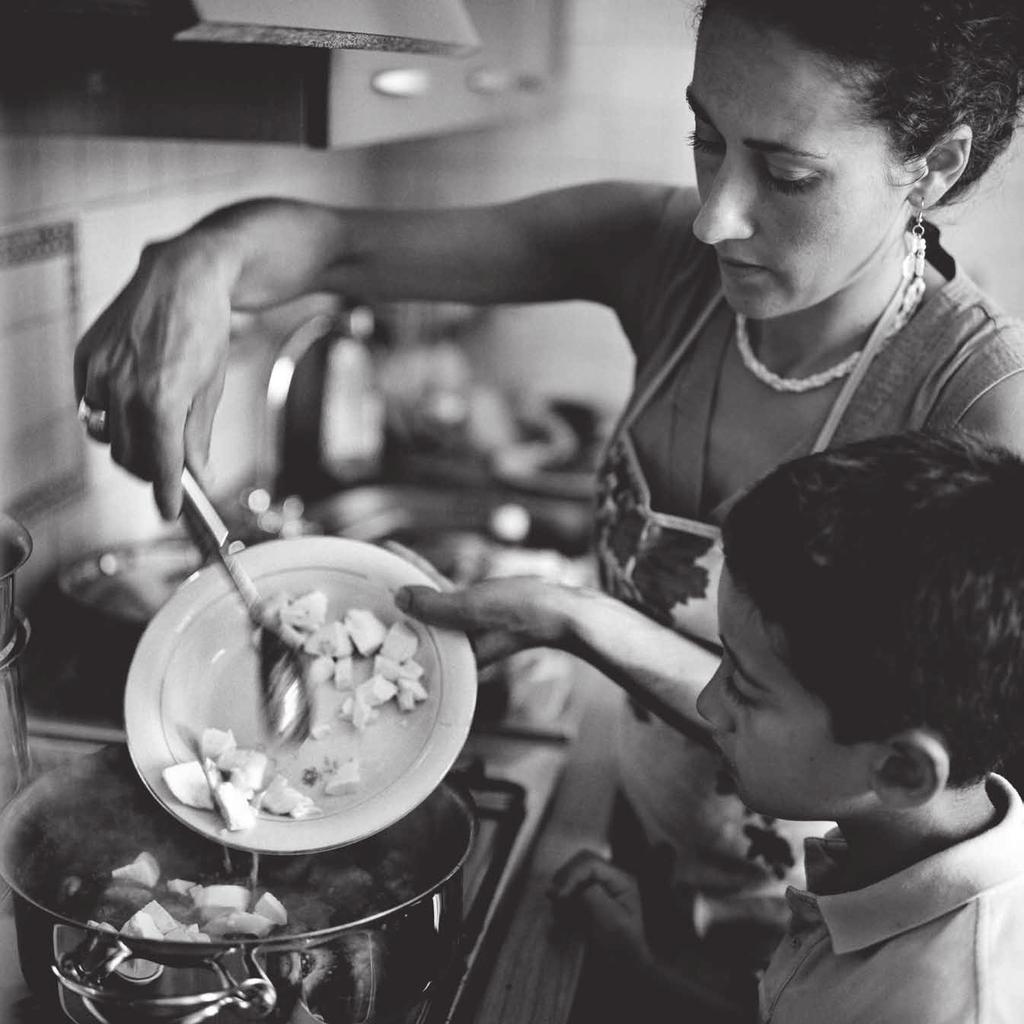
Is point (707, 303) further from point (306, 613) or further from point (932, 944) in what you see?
point (932, 944)

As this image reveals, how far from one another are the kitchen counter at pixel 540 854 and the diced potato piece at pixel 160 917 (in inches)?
4.5

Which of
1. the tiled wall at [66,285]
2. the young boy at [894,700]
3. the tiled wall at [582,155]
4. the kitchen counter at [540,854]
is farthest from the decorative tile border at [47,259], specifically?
the tiled wall at [582,155]

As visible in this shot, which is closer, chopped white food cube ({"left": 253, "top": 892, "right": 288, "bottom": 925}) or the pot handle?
the pot handle

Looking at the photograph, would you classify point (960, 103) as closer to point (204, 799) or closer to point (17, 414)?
→ point (204, 799)

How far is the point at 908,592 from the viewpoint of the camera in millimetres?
773

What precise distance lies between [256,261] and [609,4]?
1921 mm

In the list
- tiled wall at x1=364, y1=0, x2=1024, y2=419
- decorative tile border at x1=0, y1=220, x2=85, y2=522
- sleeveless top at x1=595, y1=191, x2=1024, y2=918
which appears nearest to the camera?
sleeveless top at x1=595, y1=191, x2=1024, y2=918

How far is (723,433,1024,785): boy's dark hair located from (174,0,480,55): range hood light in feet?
1.72

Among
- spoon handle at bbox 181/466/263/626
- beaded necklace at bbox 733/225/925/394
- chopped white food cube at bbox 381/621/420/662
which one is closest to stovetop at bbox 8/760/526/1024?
chopped white food cube at bbox 381/621/420/662

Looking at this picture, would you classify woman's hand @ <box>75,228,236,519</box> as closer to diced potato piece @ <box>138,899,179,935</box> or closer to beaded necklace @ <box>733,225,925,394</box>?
diced potato piece @ <box>138,899,179,935</box>

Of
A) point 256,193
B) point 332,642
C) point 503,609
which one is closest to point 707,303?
point 503,609

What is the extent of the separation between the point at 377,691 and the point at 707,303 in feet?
1.78

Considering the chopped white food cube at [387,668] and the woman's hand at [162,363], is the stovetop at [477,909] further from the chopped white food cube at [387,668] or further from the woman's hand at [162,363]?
the woman's hand at [162,363]

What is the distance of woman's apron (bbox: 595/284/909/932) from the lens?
119cm
